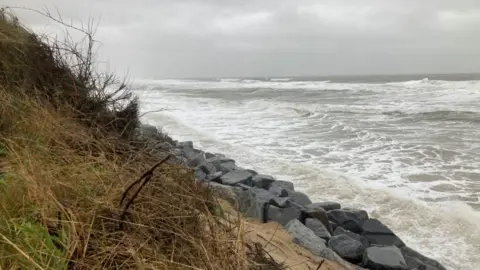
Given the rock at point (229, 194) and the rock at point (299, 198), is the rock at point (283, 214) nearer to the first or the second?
the rock at point (229, 194)

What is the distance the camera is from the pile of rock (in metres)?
4.84

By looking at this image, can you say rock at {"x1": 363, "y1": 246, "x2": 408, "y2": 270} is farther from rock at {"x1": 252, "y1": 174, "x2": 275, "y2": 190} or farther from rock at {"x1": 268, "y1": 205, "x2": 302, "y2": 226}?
rock at {"x1": 252, "y1": 174, "x2": 275, "y2": 190}

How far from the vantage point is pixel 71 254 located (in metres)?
1.84

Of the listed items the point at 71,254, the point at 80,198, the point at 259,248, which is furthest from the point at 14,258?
the point at 259,248

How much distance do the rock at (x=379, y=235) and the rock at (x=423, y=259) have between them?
0.51 feet

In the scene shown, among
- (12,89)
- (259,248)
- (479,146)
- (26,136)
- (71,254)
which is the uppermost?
(12,89)

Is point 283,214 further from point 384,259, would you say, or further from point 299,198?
point 384,259

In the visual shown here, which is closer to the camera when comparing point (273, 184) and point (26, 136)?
point (26, 136)

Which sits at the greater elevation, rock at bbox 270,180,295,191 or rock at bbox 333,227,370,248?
rock at bbox 270,180,295,191

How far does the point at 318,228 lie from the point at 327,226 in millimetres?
347

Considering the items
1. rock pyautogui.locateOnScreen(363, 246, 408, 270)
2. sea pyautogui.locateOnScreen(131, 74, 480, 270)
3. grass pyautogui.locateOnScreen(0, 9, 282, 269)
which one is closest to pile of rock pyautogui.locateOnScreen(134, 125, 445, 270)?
rock pyautogui.locateOnScreen(363, 246, 408, 270)

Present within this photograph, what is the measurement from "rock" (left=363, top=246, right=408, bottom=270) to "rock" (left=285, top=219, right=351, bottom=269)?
288mm

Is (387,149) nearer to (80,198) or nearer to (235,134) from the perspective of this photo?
(235,134)

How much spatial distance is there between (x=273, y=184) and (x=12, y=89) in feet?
14.3
